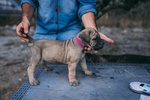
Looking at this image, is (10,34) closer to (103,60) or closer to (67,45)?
(103,60)

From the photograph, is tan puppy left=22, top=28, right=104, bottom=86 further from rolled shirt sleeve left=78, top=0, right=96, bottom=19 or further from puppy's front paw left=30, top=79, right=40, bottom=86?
rolled shirt sleeve left=78, top=0, right=96, bottom=19

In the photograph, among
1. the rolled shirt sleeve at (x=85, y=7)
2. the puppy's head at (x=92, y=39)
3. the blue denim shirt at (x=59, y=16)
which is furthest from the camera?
the blue denim shirt at (x=59, y=16)

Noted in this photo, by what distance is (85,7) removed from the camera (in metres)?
3.95

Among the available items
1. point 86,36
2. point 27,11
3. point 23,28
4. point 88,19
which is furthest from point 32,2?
point 86,36

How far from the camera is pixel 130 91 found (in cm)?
327

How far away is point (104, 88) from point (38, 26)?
5.38 feet

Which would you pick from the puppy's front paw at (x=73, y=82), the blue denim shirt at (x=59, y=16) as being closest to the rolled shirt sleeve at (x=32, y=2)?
the blue denim shirt at (x=59, y=16)

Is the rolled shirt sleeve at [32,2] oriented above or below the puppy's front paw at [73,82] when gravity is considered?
above

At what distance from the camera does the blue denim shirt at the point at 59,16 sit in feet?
13.3

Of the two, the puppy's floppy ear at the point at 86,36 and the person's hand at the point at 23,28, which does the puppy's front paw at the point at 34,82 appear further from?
the puppy's floppy ear at the point at 86,36

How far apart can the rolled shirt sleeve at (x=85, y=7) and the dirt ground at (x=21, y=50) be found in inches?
56.1

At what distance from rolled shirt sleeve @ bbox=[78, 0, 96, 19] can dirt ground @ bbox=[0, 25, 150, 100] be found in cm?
143

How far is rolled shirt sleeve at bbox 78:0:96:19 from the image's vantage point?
3936 mm

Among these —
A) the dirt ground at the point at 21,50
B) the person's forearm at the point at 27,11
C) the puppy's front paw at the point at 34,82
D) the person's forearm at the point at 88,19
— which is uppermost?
the person's forearm at the point at 27,11
